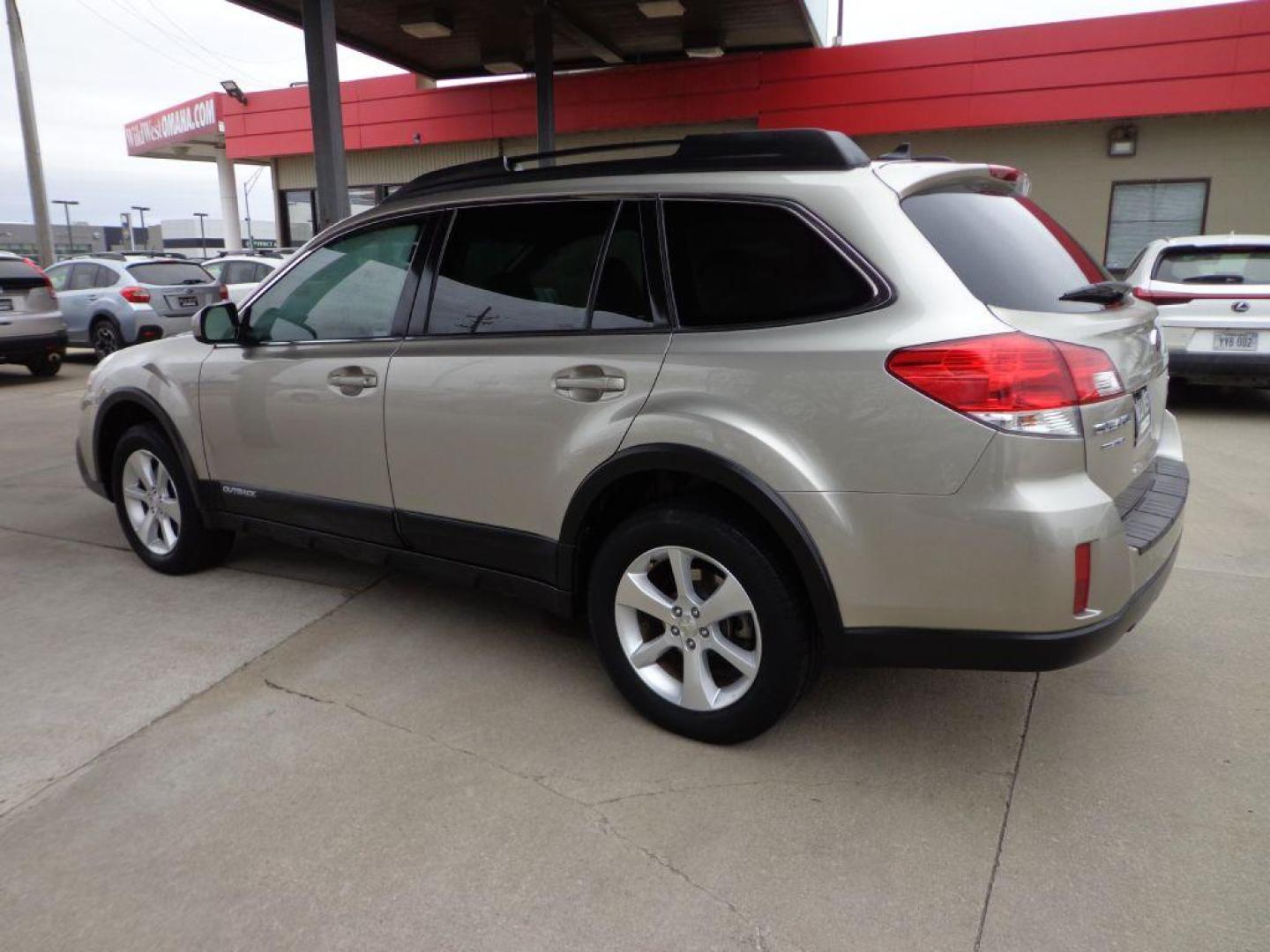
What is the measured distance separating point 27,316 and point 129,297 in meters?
1.34

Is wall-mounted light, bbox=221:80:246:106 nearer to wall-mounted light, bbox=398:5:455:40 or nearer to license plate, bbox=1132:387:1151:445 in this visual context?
wall-mounted light, bbox=398:5:455:40

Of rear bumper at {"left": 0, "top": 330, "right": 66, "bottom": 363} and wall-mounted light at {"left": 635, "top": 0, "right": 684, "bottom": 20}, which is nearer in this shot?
wall-mounted light at {"left": 635, "top": 0, "right": 684, "bottom": 20}

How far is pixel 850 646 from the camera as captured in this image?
2586mm

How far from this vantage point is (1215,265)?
7824 mm

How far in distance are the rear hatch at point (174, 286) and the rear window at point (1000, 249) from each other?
467 inches

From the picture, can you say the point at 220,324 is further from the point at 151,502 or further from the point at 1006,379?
the point at 1006,379

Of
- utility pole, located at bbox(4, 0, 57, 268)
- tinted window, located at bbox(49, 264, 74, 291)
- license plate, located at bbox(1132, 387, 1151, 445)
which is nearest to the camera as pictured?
license plate, located at bbox(1132, 387, 1151, 445)

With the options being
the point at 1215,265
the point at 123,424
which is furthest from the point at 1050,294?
the point at 1215,265

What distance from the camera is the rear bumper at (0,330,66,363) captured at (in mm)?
11258

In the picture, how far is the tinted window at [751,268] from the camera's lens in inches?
102

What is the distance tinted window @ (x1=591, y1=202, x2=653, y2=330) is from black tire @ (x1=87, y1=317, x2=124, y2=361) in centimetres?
1174

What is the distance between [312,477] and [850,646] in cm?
233

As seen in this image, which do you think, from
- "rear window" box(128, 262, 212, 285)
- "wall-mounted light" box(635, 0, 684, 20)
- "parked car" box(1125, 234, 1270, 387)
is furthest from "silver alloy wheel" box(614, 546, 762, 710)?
"rear window" box(128, 262, 212, 285)

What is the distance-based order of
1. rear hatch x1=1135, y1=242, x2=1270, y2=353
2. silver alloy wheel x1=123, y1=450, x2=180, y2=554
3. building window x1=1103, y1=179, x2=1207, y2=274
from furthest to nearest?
building window x1=1103, y1=179, x2=1207, y2=274, rear hatch x1=1135, y1=242, x2=1270, y2=353, silver alloy wheel x1=123, y1=450, x2=180, y2=554
